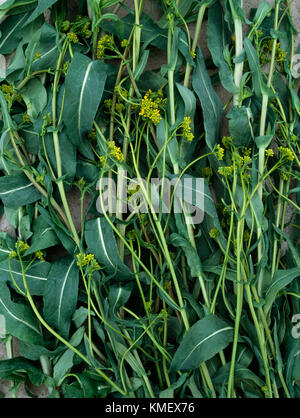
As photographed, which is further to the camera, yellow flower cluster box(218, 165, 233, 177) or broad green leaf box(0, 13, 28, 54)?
broad green leaf box(0, 13, 28, 54)

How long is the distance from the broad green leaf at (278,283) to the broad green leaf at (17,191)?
0.43 meters

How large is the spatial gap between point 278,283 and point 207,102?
13.1 inches

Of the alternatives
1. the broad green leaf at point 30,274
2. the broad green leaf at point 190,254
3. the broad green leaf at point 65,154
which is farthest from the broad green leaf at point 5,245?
the broad green leaf at point 190,254

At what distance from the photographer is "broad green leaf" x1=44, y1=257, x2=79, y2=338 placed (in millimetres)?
717

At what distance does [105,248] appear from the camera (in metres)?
0.70

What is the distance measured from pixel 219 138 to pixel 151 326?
1.19ft

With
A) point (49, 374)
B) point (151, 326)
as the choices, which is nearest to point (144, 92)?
point (151, 326)

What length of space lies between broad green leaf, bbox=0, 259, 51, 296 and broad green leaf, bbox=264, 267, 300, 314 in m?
0.39

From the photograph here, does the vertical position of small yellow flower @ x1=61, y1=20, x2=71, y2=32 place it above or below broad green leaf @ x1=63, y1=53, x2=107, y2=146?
above

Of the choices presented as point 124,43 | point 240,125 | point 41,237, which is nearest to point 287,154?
point 240,125

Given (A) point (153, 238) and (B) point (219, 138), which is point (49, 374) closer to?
(A) point (153, 238)

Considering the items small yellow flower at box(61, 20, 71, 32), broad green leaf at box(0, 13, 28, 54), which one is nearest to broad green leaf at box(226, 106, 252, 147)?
small yellow flower at box(61, 20, 71, 32)

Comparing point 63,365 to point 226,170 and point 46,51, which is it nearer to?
point 226,170

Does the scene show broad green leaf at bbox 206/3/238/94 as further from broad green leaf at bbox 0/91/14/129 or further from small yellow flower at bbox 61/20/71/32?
broad green leaf at bbox 0/91/14/129
